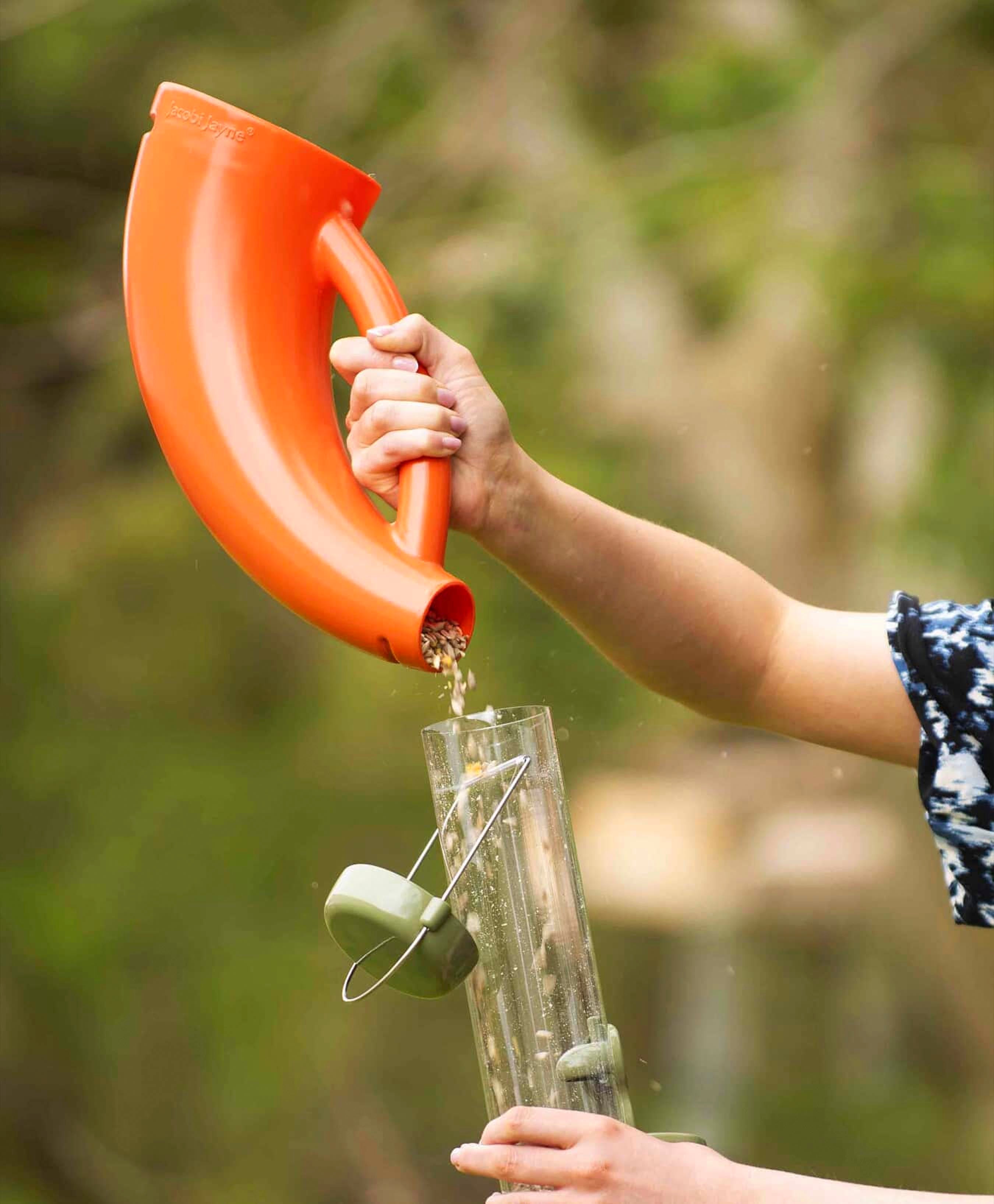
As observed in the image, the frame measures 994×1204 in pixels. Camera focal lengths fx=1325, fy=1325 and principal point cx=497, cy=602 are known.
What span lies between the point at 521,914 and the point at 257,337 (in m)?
0.28

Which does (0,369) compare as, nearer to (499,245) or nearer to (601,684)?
(499,245)

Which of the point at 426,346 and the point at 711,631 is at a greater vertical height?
the point at 426,346

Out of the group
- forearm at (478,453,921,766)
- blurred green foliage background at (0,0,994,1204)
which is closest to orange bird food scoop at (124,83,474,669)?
forearm at (478,453,921,766)

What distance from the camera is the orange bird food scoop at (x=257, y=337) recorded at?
56 cm

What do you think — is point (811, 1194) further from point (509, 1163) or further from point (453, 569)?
point (453, 569)

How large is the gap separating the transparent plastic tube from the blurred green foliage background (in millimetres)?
1047

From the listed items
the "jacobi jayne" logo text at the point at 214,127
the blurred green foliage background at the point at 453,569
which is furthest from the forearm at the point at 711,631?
the blurred green foliage background at the point at 453,569

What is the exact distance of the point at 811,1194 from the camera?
0.54 meters

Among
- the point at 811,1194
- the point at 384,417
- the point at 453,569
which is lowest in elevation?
the point at 811,1194

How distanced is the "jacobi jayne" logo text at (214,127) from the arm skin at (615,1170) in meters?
0.43

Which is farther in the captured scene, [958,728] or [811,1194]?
[958,728]

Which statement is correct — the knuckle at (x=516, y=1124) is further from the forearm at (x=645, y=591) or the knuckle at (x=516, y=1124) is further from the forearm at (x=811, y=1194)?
the forearm at (x=645, y=591)

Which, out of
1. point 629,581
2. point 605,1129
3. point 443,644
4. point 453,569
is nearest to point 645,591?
point 629,581

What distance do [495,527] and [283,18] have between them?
1.45 metres
